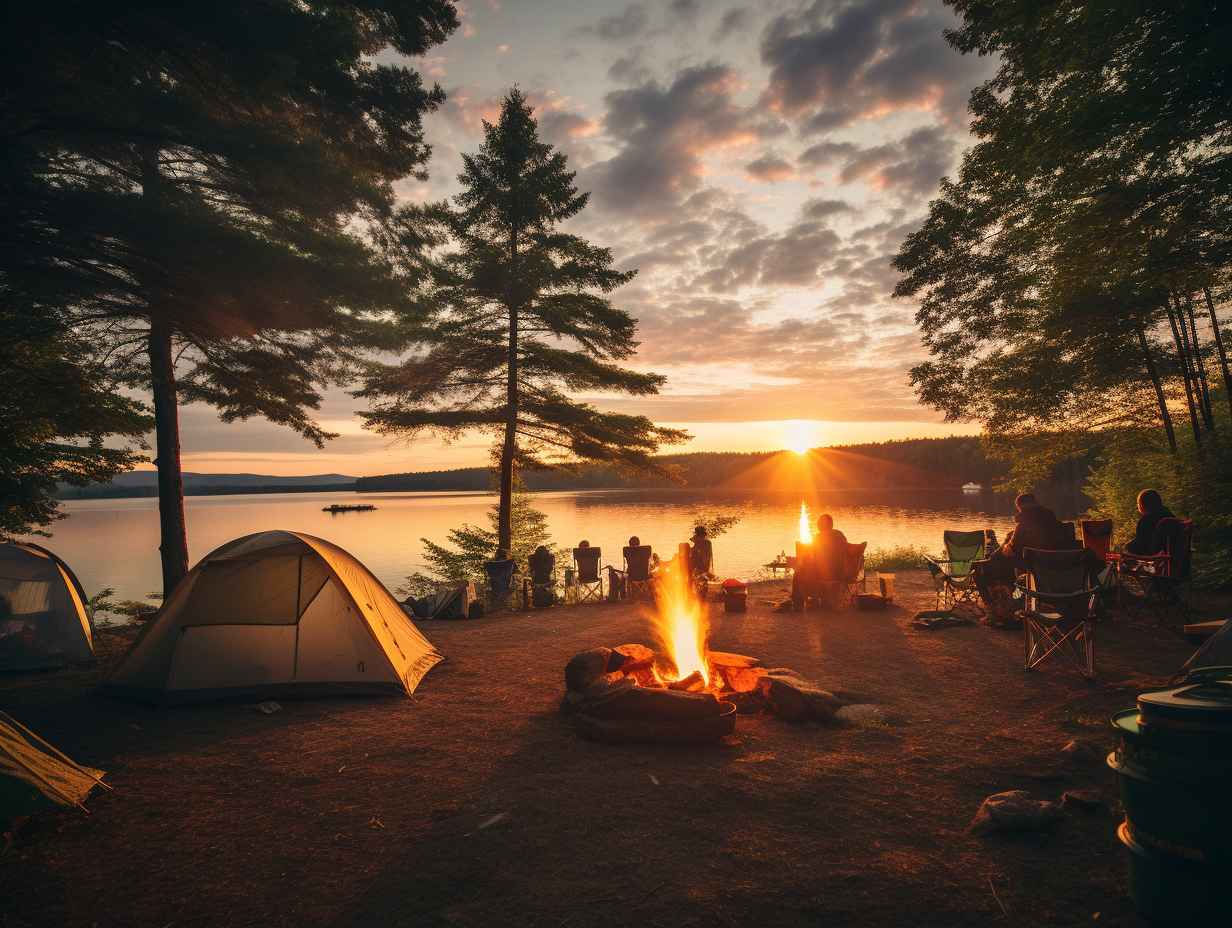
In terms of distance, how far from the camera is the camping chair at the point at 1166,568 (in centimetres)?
802

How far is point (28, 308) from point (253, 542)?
11.5 feet

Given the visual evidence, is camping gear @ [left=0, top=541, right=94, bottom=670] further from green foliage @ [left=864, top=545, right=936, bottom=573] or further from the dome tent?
green foliage @ [left=864, top=545, right=936, bottom=573]

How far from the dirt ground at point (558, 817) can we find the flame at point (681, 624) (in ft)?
3.52

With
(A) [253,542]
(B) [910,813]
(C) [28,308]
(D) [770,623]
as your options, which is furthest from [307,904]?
(D) [770,623]

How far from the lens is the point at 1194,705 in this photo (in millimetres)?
2479

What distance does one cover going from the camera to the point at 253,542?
22.1 ft

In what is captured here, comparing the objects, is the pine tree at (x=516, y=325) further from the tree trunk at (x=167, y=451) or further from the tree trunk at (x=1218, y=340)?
the tree trunk at (x=1218, y=340)

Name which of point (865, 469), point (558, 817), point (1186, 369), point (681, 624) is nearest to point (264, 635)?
point (558, 817)

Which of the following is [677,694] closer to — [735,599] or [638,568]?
[735,599]

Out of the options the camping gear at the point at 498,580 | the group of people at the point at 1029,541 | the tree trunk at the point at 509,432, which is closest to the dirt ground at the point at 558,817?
the group of people at the point at 1029,541

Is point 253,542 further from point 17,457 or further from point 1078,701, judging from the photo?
point 1078,701

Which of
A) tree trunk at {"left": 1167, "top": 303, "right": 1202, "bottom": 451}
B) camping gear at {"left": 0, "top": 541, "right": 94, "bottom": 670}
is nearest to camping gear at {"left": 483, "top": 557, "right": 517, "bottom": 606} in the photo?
camping gear at {"left": 0, "top": 541, "right": 94, "bottom": 670}

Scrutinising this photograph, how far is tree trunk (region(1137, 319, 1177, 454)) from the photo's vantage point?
13.5 metres

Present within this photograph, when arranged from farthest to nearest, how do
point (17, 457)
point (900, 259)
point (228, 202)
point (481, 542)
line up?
point (481, 542)
point (900, 259)
point (17, 457)
point (228, 202)
